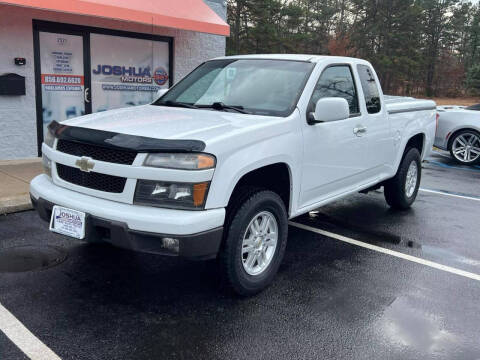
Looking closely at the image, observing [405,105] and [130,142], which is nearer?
[130,142]

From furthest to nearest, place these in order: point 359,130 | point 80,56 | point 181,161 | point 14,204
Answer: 1. point 80,56
2. point 14,204
3. point 359,130
4. point 181,161

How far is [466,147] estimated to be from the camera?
11.0m

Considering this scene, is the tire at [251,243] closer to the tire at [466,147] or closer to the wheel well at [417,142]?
the wheel well at [417,142]

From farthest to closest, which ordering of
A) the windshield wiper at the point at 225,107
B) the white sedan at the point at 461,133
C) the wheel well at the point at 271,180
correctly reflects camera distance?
1. the white sedan at the point at 461,133
2. the windshield wiper at the point at 225,107
3. the wheel well at the point at 271,180

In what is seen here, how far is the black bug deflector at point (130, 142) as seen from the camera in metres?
3.34

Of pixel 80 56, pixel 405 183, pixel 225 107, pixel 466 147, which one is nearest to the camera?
pixel 225 107

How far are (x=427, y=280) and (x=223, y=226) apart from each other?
6.70 feet

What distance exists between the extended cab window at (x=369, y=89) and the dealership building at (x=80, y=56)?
4567 millimetres

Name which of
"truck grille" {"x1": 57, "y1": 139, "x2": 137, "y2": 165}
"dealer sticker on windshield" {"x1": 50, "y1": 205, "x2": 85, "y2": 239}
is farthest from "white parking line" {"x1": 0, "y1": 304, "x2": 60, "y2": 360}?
"truck grille" {"x1": 57, "y1": 139, "x2": 137, "y2": 165}

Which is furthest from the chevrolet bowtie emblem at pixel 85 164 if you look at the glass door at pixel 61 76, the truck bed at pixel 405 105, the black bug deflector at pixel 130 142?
the glass door at pixel 61 76

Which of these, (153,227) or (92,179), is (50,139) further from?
(153,227)

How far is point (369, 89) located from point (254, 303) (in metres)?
2.93

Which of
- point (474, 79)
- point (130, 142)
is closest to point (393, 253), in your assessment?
point (130, 142)

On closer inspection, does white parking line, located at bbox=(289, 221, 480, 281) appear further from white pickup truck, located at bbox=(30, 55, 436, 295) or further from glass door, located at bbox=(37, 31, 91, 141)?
glass door, located at bbox=(37, 31, 91, 141)
